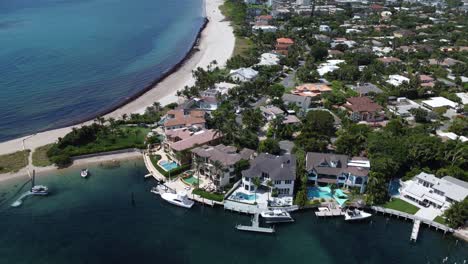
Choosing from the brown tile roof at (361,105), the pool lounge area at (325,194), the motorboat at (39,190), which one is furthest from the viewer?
the brown tile roof at (361,105)

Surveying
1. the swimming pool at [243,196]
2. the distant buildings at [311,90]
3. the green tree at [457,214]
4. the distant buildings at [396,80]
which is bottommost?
the swimming pool at [243,196]

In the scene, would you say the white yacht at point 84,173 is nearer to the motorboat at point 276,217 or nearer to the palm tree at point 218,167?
the palm tree at point 218,167

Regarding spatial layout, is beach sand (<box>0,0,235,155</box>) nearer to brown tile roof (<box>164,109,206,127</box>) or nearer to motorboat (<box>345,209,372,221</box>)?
brown tile roof (<box>164,109,206,127</box>)

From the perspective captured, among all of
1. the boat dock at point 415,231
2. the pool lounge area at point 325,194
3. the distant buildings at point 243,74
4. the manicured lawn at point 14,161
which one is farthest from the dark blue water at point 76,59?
the boat dock at point 415,231

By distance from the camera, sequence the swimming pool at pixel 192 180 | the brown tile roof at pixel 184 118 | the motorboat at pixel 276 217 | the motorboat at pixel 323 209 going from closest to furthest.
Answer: the motorboat at pixel 276 217 < the motorboat at pixel 323 209 < the swimming pool at pixel 192 180 < the brown tile roof at pixel 184 118

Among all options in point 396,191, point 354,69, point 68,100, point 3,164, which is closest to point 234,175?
point 396,191

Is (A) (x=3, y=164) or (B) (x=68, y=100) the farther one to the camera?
(B) (x=68, y=100)

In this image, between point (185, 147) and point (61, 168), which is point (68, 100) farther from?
point (185, 147)

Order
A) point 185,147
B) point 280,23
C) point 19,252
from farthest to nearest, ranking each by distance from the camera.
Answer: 1. point 280,23
2. point 185,147
3. point 19,252
